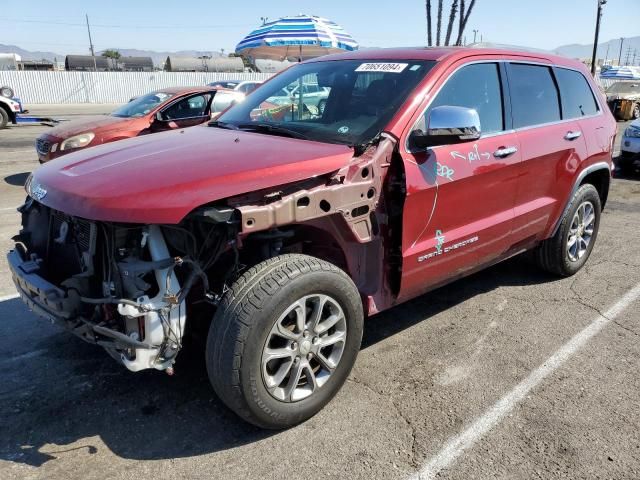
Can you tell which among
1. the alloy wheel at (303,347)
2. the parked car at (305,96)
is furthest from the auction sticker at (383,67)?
the alloy wheel at (303,347)

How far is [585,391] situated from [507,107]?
6.44 ft

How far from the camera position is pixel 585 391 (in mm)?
3240

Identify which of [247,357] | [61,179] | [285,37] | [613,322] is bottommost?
[613,322]

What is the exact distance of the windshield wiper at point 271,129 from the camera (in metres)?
3.37

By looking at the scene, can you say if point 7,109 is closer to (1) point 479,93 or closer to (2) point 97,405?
(2) point 97,405

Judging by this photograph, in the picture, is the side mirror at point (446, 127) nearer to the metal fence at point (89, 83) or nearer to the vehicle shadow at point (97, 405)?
the vehicle shadow at point (97, 405)

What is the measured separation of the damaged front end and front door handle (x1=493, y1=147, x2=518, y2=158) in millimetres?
2012

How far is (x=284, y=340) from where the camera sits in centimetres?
280

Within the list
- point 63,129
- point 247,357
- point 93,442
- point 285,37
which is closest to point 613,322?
point 247,357

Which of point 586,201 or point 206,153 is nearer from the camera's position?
point 206,153

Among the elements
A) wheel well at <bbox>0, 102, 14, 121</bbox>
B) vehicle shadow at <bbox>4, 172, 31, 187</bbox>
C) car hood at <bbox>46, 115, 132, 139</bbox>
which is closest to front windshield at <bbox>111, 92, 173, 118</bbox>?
car hood at <bbox>46, 115, 132, 139</bbox>

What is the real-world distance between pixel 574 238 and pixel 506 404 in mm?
2400

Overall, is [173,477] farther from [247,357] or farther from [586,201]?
[586,201]

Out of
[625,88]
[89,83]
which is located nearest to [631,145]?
[625,88]
